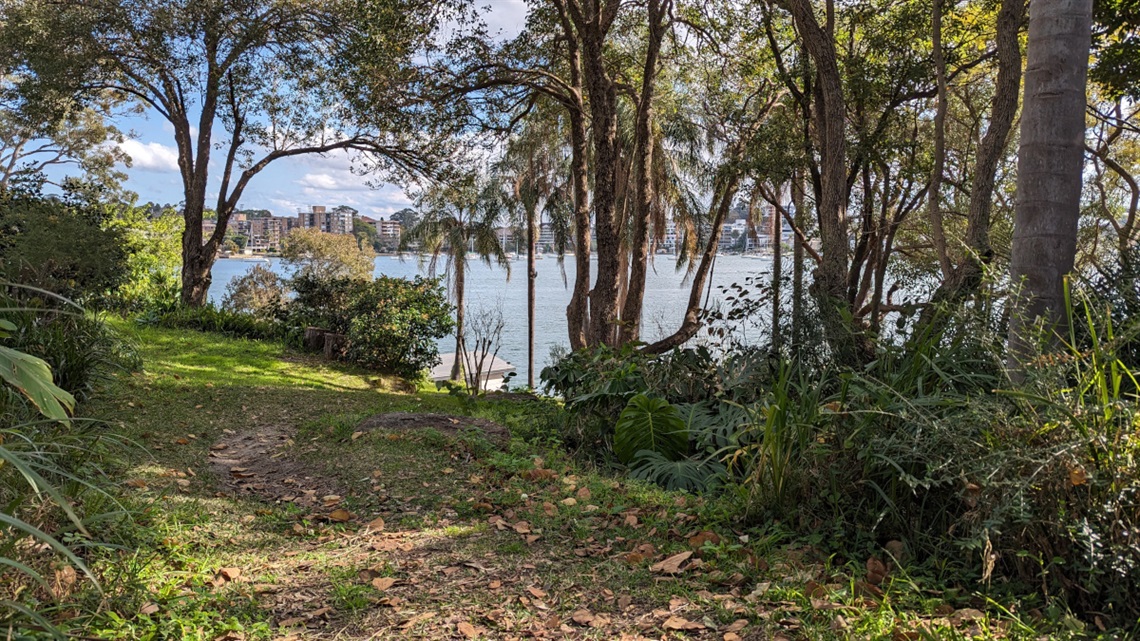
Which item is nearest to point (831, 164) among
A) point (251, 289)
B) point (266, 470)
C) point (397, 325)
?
point (266, 470)

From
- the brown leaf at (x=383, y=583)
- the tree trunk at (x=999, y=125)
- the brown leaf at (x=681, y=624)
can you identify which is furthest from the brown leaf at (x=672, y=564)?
the tree trunk at (x=999, y=125)

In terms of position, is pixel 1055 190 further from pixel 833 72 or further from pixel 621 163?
pixel 621 163

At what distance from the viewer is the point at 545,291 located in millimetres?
102688

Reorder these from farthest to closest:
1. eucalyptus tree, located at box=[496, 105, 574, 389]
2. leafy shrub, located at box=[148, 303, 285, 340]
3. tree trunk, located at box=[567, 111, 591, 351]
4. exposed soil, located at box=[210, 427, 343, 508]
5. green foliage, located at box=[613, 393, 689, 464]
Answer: eucalyptus tree, located at box=[496, 105, 574, 389] < leafy shrub, located at box=[148, 303, 285, 340] < tree trunk, located at box=[567, 111, 591, 351] < green foliage, located at box=[613, 393, 689, 464] < exposed soil, located at box=[210, 427, 343, 508]

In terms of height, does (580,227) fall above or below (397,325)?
above

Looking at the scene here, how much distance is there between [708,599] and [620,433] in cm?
267

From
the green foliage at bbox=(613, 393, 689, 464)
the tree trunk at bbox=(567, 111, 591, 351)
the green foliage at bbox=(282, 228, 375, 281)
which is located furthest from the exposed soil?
the green foliage at bbox=(282, 228, 375, 281)

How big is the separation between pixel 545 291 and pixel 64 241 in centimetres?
9125

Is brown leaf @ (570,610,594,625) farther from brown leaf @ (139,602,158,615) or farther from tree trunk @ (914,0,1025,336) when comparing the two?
tree trunk @ (914,0,1025,336)

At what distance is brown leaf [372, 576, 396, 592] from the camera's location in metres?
2.98

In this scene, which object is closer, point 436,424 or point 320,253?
point 436,424

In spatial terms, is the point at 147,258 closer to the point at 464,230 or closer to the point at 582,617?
the point at 464,230

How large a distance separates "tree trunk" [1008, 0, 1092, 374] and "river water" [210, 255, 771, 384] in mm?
3743

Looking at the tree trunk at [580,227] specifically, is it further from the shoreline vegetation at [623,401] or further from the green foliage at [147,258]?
the green foliage at [147,258]
